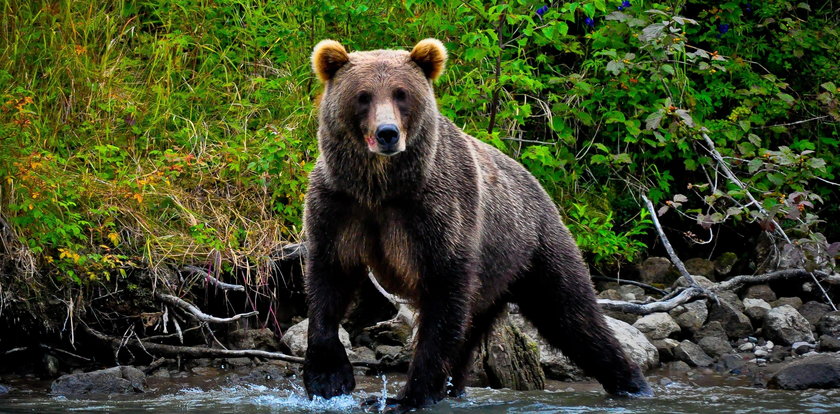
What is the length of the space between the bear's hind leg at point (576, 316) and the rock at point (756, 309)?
2.23 metres

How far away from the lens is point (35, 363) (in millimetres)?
6746

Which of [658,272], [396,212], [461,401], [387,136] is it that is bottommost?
[461,401]

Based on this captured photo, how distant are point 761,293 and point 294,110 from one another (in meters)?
4.04

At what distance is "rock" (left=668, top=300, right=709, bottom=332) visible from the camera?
792 centimetres

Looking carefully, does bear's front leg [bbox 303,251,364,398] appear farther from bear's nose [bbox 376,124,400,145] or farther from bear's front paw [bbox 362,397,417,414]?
bear's nose [bbox 376,124,400,145]

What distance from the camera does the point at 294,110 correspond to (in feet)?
26.3

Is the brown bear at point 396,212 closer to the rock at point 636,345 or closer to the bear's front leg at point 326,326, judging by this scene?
the bear's front leg at point 326,326

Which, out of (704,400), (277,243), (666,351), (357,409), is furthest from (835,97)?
(357,409)

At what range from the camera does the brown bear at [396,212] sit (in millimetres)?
4969

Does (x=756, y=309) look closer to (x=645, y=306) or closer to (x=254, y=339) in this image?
(x=645, y=306)

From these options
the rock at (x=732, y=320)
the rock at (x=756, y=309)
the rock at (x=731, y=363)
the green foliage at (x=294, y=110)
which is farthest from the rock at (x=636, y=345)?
the rock at (x=756, y=309)

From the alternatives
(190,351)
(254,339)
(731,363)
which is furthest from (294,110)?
(731,363)

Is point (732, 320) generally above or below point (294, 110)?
below

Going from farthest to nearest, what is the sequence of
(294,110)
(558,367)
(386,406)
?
1. (294,110)
2. (558,367)
3. (386,406)
